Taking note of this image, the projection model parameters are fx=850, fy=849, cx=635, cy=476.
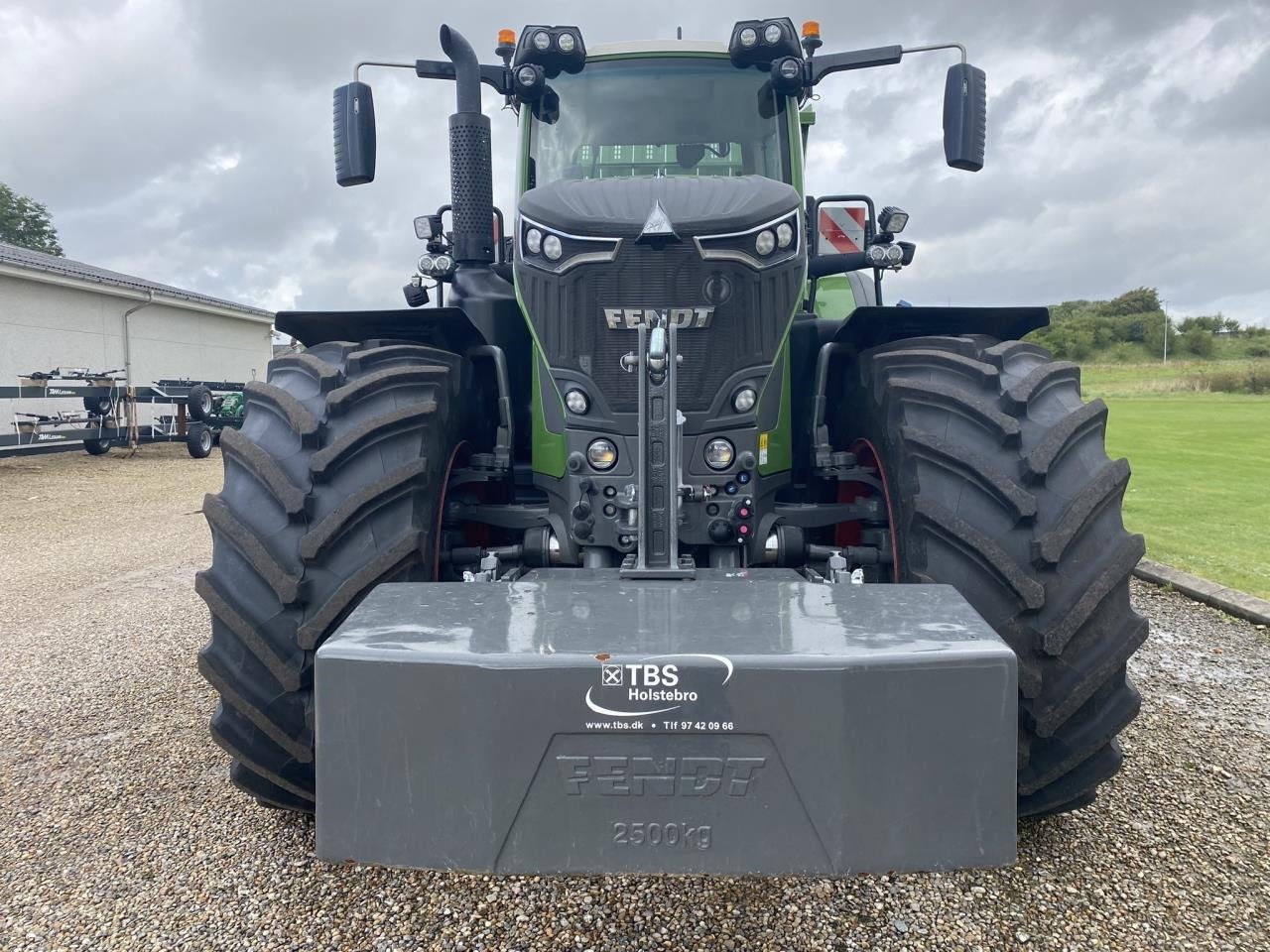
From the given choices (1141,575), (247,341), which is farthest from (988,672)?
(247,341)

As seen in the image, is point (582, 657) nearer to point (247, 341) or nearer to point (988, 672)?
point (988, 672)

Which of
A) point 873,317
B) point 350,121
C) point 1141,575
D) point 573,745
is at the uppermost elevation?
point 350,121

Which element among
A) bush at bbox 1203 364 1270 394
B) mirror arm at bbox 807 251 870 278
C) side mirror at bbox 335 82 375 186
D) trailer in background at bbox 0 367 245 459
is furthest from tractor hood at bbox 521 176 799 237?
bush at bbox 1203 364 1270 394

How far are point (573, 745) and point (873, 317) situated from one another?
1916 millimetres

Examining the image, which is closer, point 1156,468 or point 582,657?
point 582,657

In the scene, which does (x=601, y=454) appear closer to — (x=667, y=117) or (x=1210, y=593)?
(x=667, y=117)

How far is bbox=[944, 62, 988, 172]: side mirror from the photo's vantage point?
323 centimetres

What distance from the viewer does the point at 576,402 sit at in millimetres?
2600

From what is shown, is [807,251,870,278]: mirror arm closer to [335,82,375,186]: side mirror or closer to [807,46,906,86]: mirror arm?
[807,46,906,86]: mirror arm

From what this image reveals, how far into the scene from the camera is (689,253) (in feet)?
8.05

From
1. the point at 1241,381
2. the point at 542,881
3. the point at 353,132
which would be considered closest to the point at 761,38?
the point at 353,132

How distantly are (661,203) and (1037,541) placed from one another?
1385mm

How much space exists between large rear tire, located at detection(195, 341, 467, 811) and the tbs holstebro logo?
2.81 feet

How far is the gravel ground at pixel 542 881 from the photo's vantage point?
7.13ft
